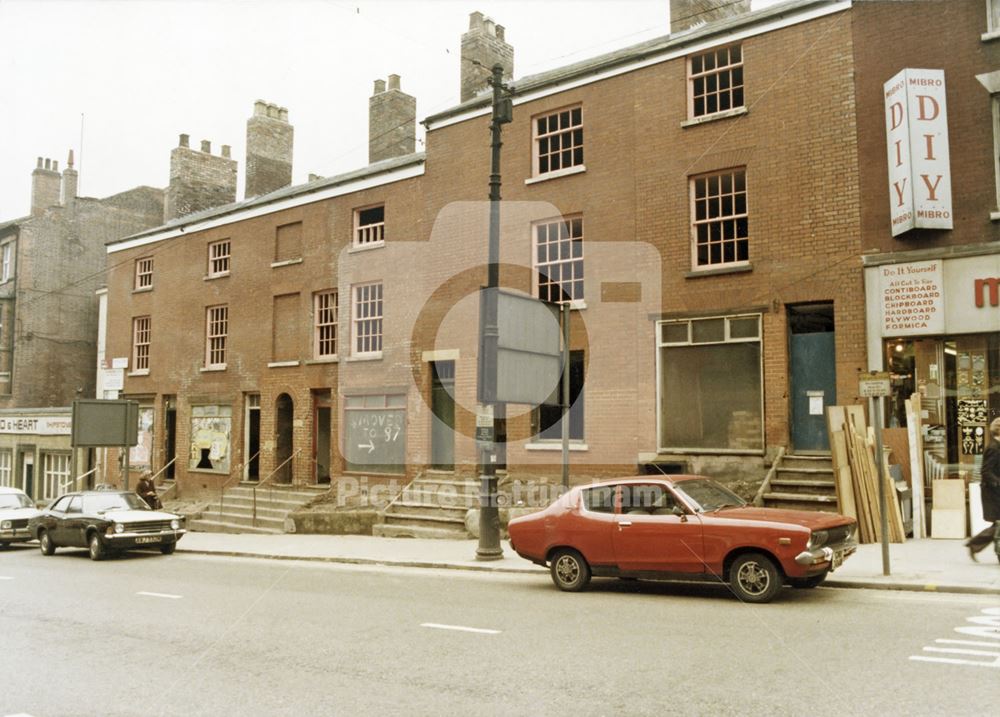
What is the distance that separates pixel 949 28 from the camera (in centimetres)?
1530

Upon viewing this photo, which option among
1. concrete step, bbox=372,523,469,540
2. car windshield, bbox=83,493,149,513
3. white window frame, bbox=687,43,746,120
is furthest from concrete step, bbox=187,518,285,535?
white window frame, bbox=687,43,746,120

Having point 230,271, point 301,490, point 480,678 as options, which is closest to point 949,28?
point 480,678

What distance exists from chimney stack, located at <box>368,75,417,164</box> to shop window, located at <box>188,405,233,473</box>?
990 cm

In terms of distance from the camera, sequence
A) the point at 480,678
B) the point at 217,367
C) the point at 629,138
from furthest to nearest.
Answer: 1. the point at 217,367
2. the point at 629,138
3. the point at 480,678

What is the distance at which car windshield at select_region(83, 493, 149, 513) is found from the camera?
750 inches

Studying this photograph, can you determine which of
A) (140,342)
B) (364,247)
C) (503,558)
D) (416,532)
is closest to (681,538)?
(503,558)

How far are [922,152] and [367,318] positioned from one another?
14944 millimetres

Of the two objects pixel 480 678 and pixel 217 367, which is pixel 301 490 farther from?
pixel 480 678

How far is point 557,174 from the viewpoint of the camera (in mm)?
20156

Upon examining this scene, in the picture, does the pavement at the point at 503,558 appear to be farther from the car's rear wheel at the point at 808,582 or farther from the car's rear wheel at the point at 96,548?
the car's rear wheel at the point at 96,548

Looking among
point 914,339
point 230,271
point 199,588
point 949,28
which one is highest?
point 949,28

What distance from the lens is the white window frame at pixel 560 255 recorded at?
19750 millimetres

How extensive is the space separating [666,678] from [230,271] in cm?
2482

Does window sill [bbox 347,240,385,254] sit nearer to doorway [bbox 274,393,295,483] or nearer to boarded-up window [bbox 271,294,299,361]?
boarded-up window [bbox 271,294,299,361]
